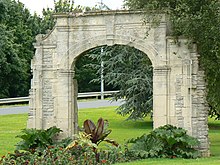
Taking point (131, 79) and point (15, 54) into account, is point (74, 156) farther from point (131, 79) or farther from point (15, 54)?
point (15, 54)

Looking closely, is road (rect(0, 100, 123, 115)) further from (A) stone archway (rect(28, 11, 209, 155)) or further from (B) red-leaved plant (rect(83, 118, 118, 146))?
(B) red-leaved plant (rect(83, 118, 118, 146))

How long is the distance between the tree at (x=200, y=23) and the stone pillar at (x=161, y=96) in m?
1.21

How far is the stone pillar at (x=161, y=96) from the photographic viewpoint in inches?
746

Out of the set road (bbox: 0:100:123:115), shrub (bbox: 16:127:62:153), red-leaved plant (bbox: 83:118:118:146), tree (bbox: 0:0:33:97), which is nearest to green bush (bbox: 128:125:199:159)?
red-leaved plant (bbox: 83:118:118:146)

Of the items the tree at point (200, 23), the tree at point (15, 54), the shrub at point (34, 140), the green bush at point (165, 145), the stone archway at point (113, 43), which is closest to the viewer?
the green bush at point (165, 145)

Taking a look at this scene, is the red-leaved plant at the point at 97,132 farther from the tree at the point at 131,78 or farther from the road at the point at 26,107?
the road at the point at 26,107

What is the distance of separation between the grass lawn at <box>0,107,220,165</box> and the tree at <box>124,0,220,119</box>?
9.80 ft

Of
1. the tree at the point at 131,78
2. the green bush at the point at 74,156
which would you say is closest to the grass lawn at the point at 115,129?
the green bush at the point at 74,156

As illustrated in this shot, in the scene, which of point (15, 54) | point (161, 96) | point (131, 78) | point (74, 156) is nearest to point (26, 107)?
point (15, 54)

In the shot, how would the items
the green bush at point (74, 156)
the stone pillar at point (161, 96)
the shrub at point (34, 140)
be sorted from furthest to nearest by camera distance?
the stone pillar at point (161, 96) → the shrub at point (34, 140) → the green bush at point (74, 156)

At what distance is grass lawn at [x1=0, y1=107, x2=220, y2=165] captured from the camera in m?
19.8

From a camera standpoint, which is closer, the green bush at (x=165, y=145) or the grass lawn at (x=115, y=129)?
the green bush at (x=165, y=145)

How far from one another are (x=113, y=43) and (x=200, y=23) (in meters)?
3.06

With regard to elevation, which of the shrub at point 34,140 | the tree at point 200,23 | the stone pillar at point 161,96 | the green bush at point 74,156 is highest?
the tree at point 200,23
